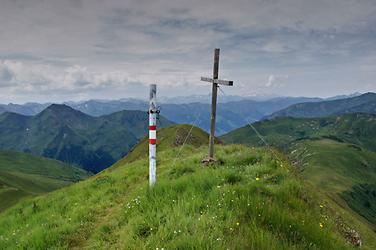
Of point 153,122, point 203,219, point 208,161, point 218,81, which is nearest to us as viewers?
point 203,219

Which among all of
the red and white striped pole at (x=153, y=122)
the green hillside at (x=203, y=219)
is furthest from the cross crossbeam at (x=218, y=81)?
the red and white striped pole at (x=153, y=122)

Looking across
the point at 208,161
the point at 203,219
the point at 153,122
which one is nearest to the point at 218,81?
the point at 208,161

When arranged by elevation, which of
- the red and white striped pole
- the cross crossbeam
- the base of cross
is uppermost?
the cross crossbeam

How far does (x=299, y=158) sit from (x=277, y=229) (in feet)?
32.8

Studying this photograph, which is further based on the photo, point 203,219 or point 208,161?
point 208,161

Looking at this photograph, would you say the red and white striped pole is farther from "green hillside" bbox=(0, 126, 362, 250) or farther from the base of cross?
the base of cross

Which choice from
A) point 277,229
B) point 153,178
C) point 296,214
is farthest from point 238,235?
point 153,178

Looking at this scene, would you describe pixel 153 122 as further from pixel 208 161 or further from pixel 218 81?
pixel 218 81

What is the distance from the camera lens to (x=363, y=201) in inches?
7456

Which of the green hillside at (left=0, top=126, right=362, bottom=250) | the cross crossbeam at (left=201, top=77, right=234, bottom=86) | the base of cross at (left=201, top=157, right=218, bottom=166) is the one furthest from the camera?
the base of cross at (left=201, top=157, right=218, bottom=166)

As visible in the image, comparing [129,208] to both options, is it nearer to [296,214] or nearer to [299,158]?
[296,214]

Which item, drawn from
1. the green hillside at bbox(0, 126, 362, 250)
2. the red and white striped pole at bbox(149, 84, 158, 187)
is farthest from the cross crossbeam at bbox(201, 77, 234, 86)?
the red and white striped pole at bbox(149, 84, 158, 187)

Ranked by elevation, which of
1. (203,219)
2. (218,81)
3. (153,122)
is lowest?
(203,219)

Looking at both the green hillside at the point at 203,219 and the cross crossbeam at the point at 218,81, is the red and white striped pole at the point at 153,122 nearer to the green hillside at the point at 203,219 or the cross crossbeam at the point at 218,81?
the green hillside at the point at 203,219
